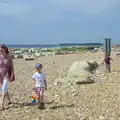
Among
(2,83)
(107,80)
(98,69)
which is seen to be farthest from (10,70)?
(98,69)

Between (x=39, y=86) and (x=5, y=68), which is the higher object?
(x=5, y=68)

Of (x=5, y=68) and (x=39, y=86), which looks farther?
(x=5, y=68)

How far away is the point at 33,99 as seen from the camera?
10469 mm

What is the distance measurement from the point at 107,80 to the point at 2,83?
5.96 m

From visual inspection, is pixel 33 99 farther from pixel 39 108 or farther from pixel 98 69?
pixel 98 69

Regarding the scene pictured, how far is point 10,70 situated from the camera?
10148 millimetres

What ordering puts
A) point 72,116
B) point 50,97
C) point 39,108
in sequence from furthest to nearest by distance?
point 50,97
point 39,108
point 72,116

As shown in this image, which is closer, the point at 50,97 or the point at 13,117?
the point at 13,117

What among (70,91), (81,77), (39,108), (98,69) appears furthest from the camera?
(98,69)

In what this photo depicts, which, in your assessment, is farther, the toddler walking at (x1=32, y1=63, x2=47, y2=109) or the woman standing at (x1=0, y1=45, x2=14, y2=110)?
the woman standing at (x1=0, y1=45, x2=14, y2=110)

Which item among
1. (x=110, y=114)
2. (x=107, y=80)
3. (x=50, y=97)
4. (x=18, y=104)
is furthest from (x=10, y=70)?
(x=107, y=80)

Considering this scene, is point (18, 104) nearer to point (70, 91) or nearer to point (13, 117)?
point (13, 117)

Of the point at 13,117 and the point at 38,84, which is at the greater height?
the point at 38,84

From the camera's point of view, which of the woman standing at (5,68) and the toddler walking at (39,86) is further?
the woman standing at (5,68)
